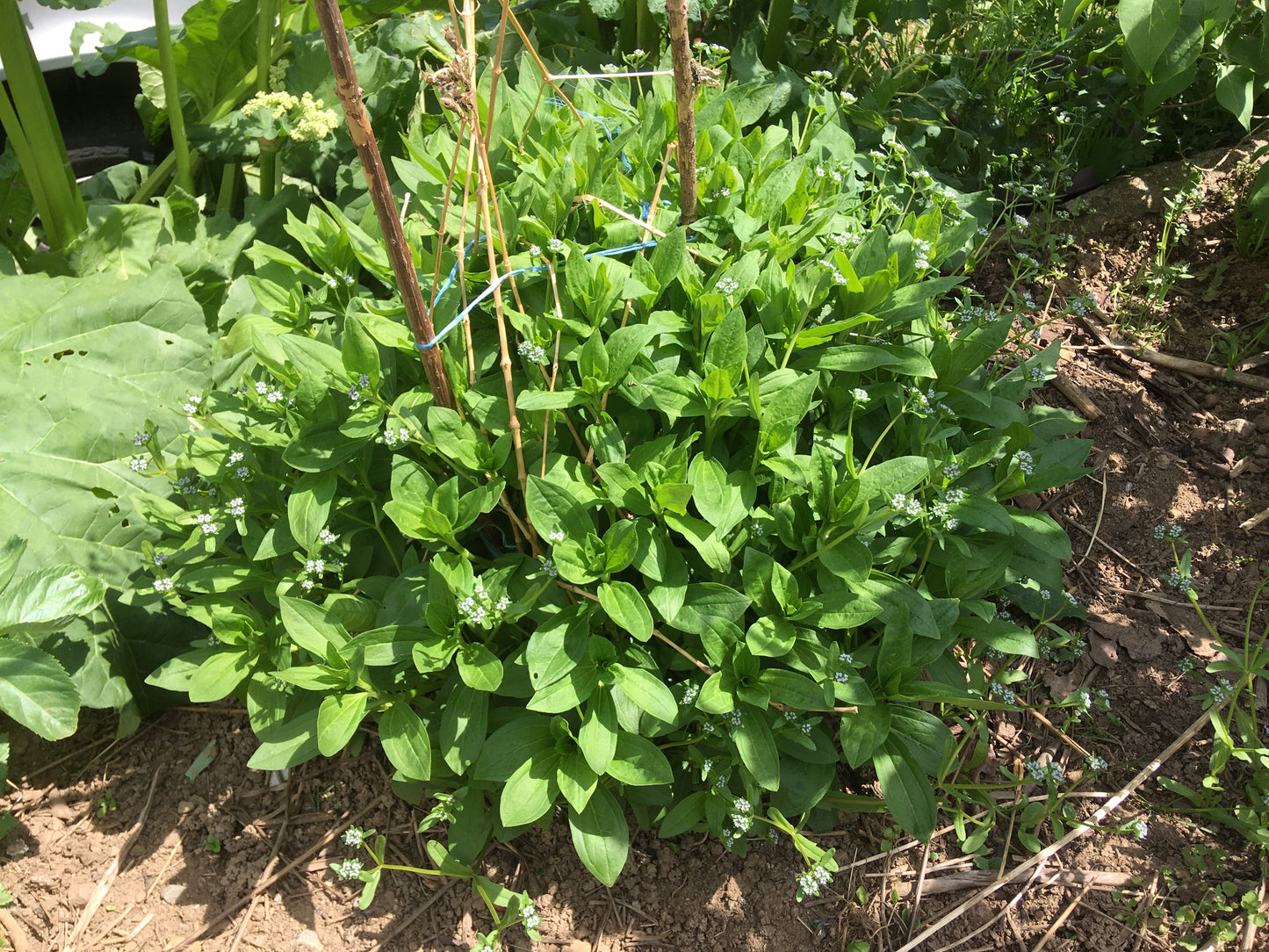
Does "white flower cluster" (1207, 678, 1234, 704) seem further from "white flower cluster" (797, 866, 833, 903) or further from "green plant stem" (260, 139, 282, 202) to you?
"green plant stem" (260, 139, 282, 202)

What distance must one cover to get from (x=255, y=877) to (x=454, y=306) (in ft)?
4.59

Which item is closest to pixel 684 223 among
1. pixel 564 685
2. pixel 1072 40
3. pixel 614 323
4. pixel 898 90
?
pixel 614 323

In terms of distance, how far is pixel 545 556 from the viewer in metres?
1.84

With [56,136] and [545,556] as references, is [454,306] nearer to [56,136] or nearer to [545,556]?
A: [545,556]

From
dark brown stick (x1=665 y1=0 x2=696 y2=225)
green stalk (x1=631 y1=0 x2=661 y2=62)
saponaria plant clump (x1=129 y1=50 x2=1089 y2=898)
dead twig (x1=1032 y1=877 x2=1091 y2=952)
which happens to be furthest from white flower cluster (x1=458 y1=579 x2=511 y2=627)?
green stalk (x1=631 y1=0 x2=661 y2=62)

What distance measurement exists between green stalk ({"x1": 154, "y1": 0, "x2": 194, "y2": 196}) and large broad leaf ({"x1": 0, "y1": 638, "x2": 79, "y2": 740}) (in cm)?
171

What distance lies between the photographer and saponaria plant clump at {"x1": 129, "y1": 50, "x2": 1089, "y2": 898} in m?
1.72

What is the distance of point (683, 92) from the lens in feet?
5.92

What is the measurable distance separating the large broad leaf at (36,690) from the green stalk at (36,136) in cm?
152

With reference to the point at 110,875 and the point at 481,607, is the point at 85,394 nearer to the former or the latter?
the point at 110,875

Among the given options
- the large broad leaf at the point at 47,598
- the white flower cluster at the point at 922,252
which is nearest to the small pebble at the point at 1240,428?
the white flower cluster at the point at 922,252

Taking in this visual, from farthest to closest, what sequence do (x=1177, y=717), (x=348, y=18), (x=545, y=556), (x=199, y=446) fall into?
(x=348, y=18) < (x=1177, y=717) < (x=199, y=446) < (x=545, y=556)

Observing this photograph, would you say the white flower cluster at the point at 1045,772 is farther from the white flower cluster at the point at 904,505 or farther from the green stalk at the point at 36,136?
the green stalk at the point at 36,136

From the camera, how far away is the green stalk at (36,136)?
253 centimetres
